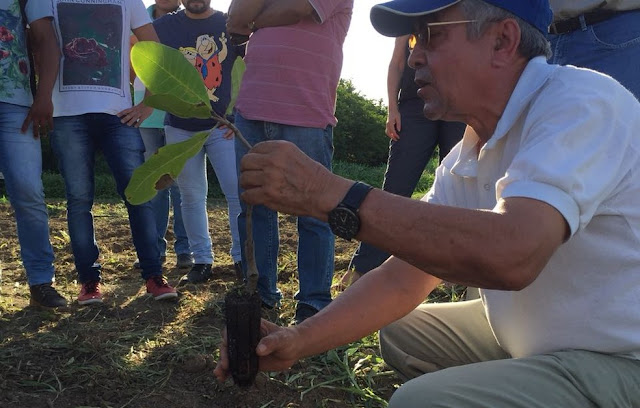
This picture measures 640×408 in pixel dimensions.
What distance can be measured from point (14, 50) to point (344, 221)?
2.42 meters

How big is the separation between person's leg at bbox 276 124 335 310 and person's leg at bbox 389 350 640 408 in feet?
4.45

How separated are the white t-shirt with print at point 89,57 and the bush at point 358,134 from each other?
914cm

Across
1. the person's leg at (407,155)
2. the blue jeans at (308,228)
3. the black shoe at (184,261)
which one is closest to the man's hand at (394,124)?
the person's leg at (407,155)

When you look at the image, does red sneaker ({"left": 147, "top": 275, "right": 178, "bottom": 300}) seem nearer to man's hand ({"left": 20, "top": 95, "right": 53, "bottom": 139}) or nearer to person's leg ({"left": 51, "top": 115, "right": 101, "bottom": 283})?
person's leg ({"left": 51, "top": 115, "right": 101, "bottom": 283})

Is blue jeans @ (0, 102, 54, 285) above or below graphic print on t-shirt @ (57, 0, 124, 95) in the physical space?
below

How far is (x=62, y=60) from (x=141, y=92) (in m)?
0.96

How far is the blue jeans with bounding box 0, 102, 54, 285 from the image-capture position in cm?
298

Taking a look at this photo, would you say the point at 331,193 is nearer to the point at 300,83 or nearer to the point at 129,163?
the point at 300,83

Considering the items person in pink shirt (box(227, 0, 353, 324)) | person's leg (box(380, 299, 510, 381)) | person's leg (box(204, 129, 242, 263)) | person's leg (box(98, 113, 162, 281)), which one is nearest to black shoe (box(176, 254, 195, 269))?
person's leg (box(204, 129, 242, 263))

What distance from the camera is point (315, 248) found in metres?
2.74

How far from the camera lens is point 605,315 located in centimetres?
142

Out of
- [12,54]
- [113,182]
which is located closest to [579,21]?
[12,54]

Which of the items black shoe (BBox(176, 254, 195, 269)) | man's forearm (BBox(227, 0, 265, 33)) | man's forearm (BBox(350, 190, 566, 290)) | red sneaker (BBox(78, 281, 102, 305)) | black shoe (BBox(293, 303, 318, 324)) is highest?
man's forearm (BBox(227, 0, 265, 33))

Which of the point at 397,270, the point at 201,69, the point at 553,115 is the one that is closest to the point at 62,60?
the point at 201,69
